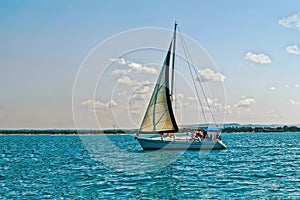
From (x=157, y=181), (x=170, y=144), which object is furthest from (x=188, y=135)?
(x=157, y=181)

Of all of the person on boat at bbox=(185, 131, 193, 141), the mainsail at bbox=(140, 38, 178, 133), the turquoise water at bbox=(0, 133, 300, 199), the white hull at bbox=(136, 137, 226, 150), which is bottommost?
the turquoise water at bbox=(0, 133, 300, 199)

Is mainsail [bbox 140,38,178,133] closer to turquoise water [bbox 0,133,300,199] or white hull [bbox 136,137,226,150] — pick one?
white hull [bbox 136,137,226,150]

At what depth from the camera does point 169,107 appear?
59688mm

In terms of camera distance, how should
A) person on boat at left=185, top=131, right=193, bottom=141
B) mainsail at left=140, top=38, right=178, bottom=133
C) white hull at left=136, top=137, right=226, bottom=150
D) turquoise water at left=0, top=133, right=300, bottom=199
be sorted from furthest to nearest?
person on boat at left=185, top=131, right=193, bottom=141, white hull at left=136, top=137, right=226, bottom=150, mainsail at left=140, top=38, right=178, bottom=133, turquoise water at left=0, top=133, right=300, bottom=199

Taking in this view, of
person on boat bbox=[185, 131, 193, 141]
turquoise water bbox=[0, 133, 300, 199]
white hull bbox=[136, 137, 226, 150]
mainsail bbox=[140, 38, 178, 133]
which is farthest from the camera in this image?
person on boat bbox=[185, 131, 193, 141]

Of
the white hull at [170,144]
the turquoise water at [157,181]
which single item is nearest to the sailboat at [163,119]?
the white hull at [170,144]

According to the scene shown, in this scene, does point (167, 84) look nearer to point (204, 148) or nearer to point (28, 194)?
point (204, 148)

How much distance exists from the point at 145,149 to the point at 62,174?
2587cm

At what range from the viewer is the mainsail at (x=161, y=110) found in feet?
196

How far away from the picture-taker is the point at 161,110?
59844 millimetres

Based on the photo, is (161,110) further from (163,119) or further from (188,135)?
(188,135)

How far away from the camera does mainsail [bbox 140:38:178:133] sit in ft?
196

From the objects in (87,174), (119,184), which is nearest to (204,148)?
(87,174)

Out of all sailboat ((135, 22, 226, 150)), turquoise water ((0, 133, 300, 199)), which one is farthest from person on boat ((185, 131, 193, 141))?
turquoise water ((0, 133, 300, 199))
